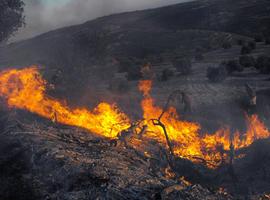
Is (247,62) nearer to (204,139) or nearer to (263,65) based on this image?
(263,65)

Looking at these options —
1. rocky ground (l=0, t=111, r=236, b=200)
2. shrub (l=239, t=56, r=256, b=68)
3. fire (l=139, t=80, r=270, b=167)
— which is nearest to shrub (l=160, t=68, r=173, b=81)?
shrub (l=239, t=56, r=256, b=68)

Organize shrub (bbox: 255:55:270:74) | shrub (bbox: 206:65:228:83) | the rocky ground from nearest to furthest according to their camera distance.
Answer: the rocky ground
shrub (bbox: 206:65:228:83)
shrub (bbox: 255:55:270:74)

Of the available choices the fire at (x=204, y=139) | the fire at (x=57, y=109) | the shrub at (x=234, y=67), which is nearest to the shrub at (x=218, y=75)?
the shrub at (x=234, y=67)

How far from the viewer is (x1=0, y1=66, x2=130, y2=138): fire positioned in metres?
19.7

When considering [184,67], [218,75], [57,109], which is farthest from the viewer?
[184,67]

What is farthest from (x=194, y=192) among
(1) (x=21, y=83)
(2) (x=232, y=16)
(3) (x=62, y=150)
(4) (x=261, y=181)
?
(2) (x=232, y=16)

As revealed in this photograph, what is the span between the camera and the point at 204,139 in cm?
1673

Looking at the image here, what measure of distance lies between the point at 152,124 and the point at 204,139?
343 cm

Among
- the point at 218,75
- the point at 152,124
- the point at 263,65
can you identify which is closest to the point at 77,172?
the point at 152,124

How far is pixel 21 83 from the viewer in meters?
29.1

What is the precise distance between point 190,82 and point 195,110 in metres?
10.2

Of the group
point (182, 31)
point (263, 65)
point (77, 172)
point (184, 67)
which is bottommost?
point (77, 172)

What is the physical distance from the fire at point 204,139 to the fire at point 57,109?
1.95 meters

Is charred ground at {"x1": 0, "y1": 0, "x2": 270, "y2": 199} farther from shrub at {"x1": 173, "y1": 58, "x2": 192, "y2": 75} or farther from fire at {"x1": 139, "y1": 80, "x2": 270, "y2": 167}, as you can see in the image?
shrub at {"x1": 173, "y1": 58, "x2": 192, "y2": 75}
